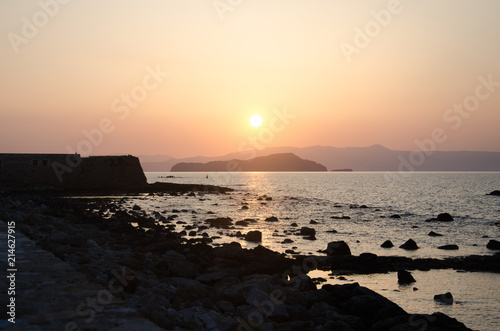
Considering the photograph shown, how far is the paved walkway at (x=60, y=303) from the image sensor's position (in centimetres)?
688

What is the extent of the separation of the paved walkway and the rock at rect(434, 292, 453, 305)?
10770 millimetres

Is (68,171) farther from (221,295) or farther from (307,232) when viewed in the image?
(221,295)

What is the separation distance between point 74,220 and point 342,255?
1468 cm

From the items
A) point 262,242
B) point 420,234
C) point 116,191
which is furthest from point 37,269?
point 116,191

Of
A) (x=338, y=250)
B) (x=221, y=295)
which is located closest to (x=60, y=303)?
(x=221, y=295)

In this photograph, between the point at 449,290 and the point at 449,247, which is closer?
the point at 449,290

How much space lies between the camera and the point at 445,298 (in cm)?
1454

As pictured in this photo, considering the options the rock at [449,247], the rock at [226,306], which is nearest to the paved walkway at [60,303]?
the rock at [226,306]

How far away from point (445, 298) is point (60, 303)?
1199 centimetres

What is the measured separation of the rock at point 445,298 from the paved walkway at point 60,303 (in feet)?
35.3

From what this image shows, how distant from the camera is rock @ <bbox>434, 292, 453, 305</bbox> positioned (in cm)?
1447

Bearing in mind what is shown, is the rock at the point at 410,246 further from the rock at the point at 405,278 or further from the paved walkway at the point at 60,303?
the paved walkway at the point at 60,303

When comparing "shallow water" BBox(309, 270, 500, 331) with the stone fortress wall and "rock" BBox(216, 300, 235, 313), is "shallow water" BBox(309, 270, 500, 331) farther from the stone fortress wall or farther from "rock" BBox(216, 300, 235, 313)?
the stone fortress wall

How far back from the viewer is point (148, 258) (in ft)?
49.6
